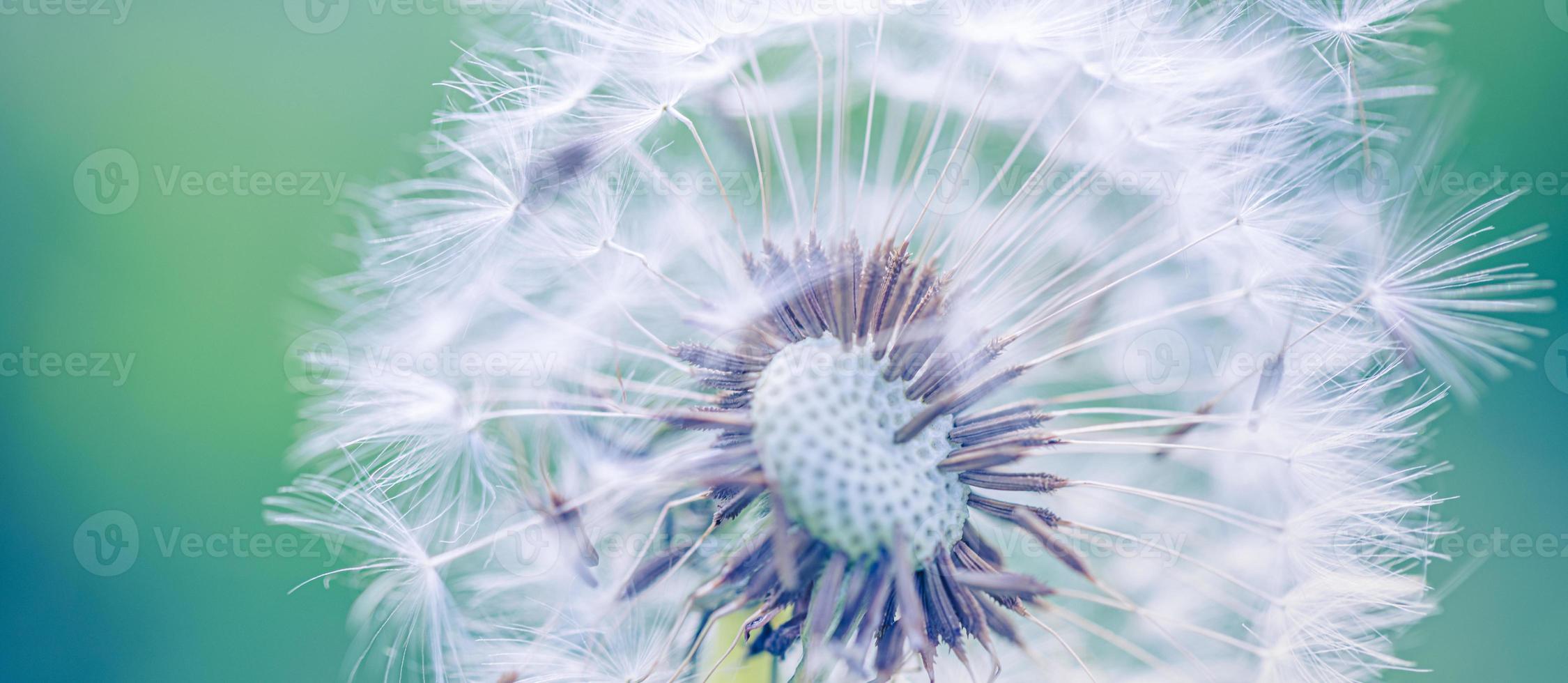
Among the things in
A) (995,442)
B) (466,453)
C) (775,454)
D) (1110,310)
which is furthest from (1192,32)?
(466,453)

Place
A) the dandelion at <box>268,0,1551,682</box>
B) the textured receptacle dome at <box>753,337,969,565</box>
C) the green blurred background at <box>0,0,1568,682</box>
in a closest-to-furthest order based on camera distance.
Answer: the textured receptacle dome at <box>753,337,969,565</box> < the dandelion at <box>268,0,1551,682</box> < the green blurred background at <box>0,0,1568,682</box>

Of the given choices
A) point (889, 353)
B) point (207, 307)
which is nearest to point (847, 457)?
point (889, 353)

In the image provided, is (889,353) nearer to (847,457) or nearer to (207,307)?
(847,457)

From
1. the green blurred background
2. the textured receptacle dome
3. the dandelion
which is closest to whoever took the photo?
the textured receptacle dome

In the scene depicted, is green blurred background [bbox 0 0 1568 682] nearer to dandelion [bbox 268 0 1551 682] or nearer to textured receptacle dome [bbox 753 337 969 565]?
dandelion [bbox 268 0 1551 682]

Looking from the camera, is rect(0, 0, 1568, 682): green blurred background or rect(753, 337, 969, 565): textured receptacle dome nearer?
rect(753, 337, 969, 565): textured receptacle dome

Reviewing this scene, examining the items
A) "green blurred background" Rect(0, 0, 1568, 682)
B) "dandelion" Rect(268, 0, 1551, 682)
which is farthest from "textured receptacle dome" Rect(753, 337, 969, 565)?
"green blurred background" Rect(0, 0, 1568, 682)

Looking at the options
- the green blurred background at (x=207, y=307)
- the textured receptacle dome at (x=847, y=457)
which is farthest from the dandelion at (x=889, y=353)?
the green blurred background at (x=207, y=307)
